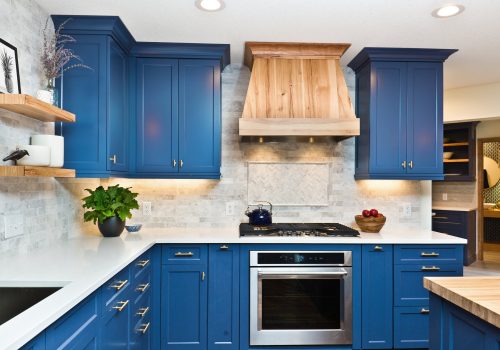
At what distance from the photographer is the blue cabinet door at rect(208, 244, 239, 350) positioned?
2654 mm

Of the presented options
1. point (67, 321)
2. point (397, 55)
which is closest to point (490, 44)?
point (397, 55)

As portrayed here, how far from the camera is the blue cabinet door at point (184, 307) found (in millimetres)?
2629

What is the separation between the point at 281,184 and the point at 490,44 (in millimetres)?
2067

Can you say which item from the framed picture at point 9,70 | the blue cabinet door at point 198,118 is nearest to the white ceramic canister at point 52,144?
the framed picture at point 9,70

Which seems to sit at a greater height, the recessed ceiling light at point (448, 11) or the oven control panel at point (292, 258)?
the recessed ceiling light at point (448, 11)

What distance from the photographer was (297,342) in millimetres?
2650

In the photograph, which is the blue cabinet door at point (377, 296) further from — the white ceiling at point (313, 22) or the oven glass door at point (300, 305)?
the white ceiling at point (313, 22)

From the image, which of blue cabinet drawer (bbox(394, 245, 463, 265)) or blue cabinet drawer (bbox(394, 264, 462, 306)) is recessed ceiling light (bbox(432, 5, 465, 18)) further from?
blue cabinet drawer (bbox(394, 264, 462, 306))

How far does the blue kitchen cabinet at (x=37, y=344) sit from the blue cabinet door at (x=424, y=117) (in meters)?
2.88

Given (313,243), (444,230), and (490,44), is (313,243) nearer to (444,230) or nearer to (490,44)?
(490,44)

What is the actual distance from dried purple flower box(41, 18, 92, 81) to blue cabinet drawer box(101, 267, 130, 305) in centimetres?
130

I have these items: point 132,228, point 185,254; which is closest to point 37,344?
point 185,254

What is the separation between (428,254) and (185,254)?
1.92 metres

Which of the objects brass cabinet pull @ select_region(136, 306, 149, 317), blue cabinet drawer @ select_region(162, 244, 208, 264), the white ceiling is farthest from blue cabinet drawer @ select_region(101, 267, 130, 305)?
the white ceiling
